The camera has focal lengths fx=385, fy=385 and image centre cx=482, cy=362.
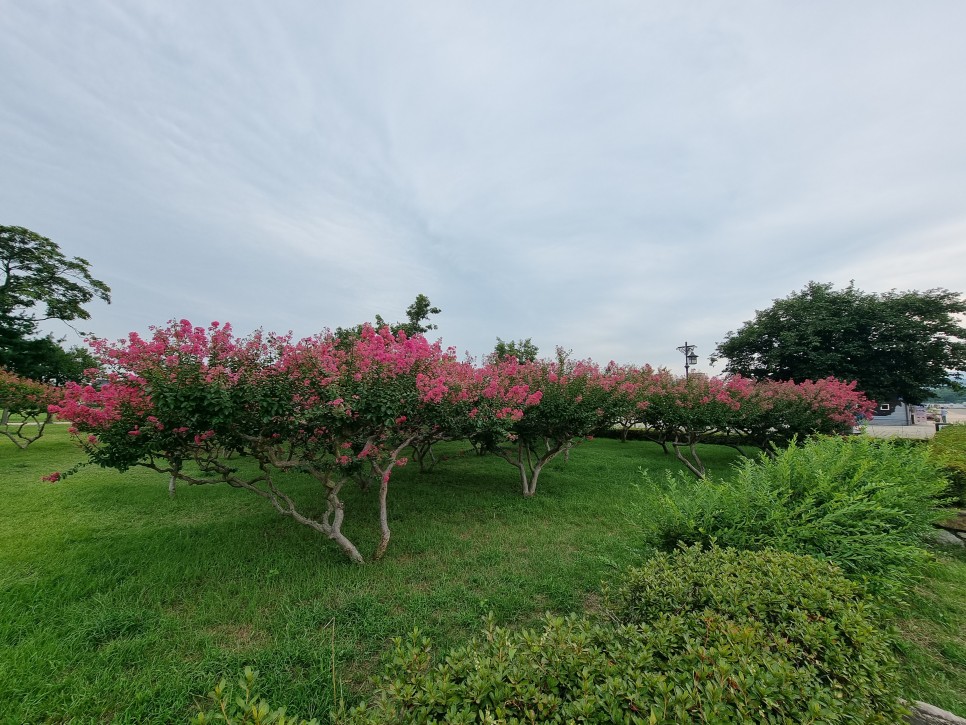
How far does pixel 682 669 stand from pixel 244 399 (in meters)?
3.89

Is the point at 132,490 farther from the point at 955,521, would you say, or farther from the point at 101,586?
the point at 955,521

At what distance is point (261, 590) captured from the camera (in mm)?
3879

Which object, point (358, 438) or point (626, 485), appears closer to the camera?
point (358, 438)

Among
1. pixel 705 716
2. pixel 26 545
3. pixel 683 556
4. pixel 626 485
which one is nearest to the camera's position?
pixel 705 716

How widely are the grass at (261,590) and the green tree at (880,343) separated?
16469mm

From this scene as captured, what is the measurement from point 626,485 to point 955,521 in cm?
470

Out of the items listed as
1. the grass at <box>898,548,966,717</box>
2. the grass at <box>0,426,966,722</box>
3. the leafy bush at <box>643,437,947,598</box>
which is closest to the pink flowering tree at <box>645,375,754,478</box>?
the grass at <box>0,426,966,722</box>

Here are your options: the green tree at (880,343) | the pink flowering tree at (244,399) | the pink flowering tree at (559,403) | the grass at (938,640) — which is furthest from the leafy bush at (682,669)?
the green tree at (880,343)

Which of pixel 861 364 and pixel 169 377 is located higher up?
pixel 861 364

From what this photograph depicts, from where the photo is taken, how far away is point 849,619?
1.92m

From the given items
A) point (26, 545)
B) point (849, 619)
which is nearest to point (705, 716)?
point (849, 619)

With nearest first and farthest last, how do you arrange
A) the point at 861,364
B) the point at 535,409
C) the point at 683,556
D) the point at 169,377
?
the point at 683,556, the point at 169,377, the point at 535,409, the point at 861,364

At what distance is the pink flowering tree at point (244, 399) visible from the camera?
361cm

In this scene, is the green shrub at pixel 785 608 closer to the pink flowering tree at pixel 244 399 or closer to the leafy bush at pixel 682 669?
the leafy bush at pixel 682 669
